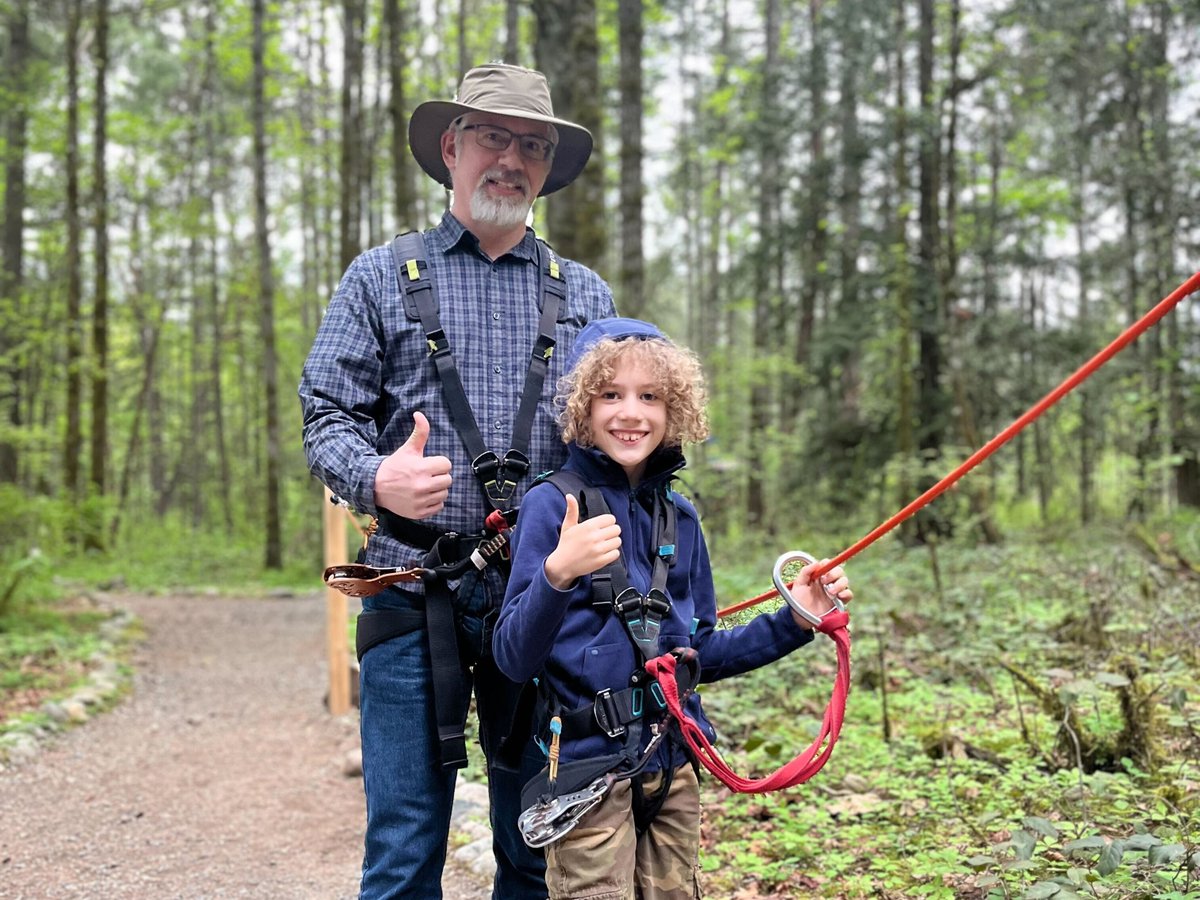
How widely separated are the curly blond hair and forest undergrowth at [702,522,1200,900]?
5.21 ft

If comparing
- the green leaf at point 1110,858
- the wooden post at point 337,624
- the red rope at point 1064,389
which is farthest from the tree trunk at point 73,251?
the green leaf at point 1110,858

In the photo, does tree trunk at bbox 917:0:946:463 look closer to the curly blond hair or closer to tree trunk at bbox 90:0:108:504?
the curly blond hair

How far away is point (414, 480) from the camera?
7.14 ft

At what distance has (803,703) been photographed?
5.57m

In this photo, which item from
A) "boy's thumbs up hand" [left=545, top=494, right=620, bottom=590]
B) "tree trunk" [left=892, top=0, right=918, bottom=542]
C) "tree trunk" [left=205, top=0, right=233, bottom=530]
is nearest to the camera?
"boy's thumbs up hand" [left=545, top=494, right=620, bottom=590]

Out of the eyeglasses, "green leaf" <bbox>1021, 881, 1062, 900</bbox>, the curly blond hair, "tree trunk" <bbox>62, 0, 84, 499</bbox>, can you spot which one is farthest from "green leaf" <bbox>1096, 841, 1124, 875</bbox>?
"tree trunk" <bbox>62, 0, 84, 499</bbox>

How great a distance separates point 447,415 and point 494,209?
1.90 ft

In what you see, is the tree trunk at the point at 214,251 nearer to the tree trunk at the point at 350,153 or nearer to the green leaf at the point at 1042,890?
the tree trunk at the point at 350,153

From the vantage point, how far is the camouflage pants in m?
2.21

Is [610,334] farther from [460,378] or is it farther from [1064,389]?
[1064,389]

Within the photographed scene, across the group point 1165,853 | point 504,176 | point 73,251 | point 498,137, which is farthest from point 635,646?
point 73,251

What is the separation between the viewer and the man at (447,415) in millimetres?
2516

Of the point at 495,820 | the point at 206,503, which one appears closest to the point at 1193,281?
the point at 495,820

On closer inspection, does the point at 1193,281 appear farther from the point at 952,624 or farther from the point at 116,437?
the point at 116,437
